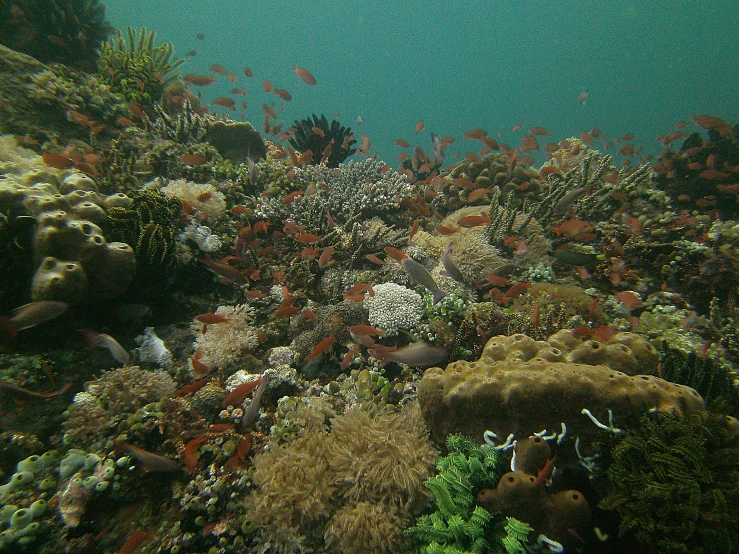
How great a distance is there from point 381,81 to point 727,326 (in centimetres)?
17990

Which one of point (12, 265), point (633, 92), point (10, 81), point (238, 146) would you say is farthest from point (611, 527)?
point (633, 92)

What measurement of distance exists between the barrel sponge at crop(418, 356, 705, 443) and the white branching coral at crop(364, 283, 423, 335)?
1.85 metres

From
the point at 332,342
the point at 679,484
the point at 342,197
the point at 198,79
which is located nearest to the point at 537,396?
the point at 679,484

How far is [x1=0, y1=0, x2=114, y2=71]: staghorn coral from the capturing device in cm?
915

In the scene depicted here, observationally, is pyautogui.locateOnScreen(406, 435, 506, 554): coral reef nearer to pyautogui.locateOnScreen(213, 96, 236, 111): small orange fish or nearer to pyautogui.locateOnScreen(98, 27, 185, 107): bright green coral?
pyautogui.locateOnScreen(213, 96, 236, 111): small orange fish

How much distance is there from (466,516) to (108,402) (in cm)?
395

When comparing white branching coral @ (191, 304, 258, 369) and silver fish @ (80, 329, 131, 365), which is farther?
white branching coral @ (191, 304, 258, 369)

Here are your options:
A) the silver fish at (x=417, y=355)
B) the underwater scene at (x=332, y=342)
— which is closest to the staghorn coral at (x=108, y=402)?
the underwater scene at (x=332, y=342)

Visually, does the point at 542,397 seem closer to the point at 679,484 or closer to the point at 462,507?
the point at 679,484

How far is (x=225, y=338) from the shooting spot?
4.83m

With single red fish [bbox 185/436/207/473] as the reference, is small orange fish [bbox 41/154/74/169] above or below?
above

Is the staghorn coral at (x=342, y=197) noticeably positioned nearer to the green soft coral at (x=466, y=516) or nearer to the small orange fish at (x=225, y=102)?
the small orange fish at (x=225, y=102)

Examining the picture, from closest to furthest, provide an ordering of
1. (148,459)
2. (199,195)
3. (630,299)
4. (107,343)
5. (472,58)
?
(148,459) → (107,343) → (630,299) → (199,195) → (472,58)

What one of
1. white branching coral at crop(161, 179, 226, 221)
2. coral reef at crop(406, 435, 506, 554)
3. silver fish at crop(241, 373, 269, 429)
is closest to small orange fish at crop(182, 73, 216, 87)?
white branching coral at crop(161, 179, 226, 221)
